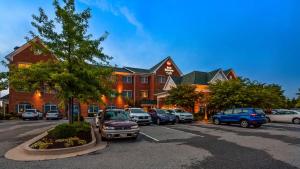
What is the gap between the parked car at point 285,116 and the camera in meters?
25.7

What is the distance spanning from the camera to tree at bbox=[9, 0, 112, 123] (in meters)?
12.4

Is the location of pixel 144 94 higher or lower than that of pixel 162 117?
higher

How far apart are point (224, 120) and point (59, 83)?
53.7 ft

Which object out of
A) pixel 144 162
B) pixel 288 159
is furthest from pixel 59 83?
pixel 288 159

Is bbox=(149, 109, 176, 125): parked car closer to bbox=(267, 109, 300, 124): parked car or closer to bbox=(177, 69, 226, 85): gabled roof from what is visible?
bbox=(267, 109, 300, 124): parked car

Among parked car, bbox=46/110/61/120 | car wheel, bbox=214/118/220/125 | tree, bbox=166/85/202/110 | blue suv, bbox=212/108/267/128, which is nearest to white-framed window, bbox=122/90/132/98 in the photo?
parked car, bbox=46/110/61/120

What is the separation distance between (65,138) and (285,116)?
80.2ft

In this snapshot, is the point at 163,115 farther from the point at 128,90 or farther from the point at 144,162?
the point at 128,90

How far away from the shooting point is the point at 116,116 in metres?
14.1

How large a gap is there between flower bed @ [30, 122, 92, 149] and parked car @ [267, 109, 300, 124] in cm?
2283

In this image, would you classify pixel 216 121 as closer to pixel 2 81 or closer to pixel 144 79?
pixel 2 81

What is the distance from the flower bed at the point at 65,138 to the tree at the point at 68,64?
1.65 meters

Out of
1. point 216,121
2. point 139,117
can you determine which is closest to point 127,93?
point 139,117

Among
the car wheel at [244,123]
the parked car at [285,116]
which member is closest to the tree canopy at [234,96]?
the parked car at [285,116]
